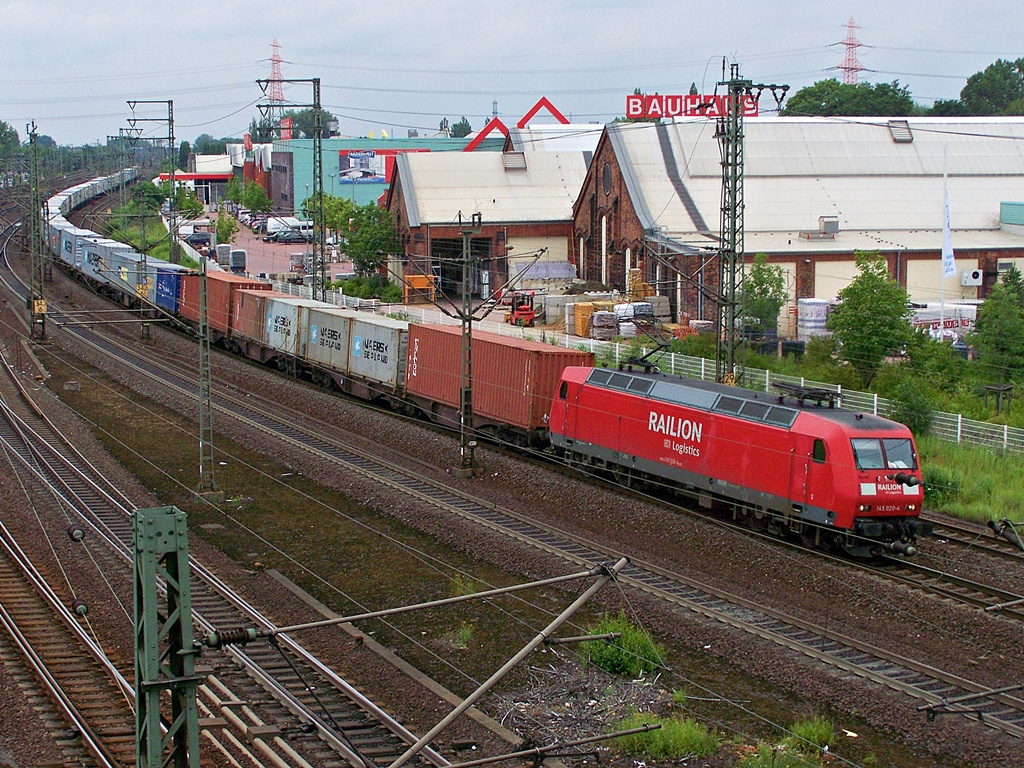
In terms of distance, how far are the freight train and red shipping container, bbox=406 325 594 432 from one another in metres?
0.04

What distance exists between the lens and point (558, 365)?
96.6 feet

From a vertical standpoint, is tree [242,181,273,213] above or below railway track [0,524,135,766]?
above

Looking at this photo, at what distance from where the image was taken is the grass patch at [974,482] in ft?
83.3

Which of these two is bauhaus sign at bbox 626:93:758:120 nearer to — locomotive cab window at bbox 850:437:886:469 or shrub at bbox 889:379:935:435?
shrub at bbox 889:379:935:435

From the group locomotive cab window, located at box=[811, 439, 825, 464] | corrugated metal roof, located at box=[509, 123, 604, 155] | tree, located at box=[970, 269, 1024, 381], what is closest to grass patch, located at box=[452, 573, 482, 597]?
locomotive cab window, located at box=[811, 439, 825, 464]

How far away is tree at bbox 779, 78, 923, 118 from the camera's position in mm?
116375

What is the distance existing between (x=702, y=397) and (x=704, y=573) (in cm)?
456

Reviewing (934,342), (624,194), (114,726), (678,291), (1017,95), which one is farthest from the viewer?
(1017,95)

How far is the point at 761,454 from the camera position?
2236 centimetres

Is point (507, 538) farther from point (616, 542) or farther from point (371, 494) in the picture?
point (371, 494)

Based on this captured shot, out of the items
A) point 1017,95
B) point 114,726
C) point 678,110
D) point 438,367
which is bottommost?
point 114,726

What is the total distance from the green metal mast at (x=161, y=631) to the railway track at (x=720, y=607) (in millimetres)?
9610

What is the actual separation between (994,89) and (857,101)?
111 feet

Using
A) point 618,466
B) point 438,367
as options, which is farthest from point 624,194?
point 618,466
